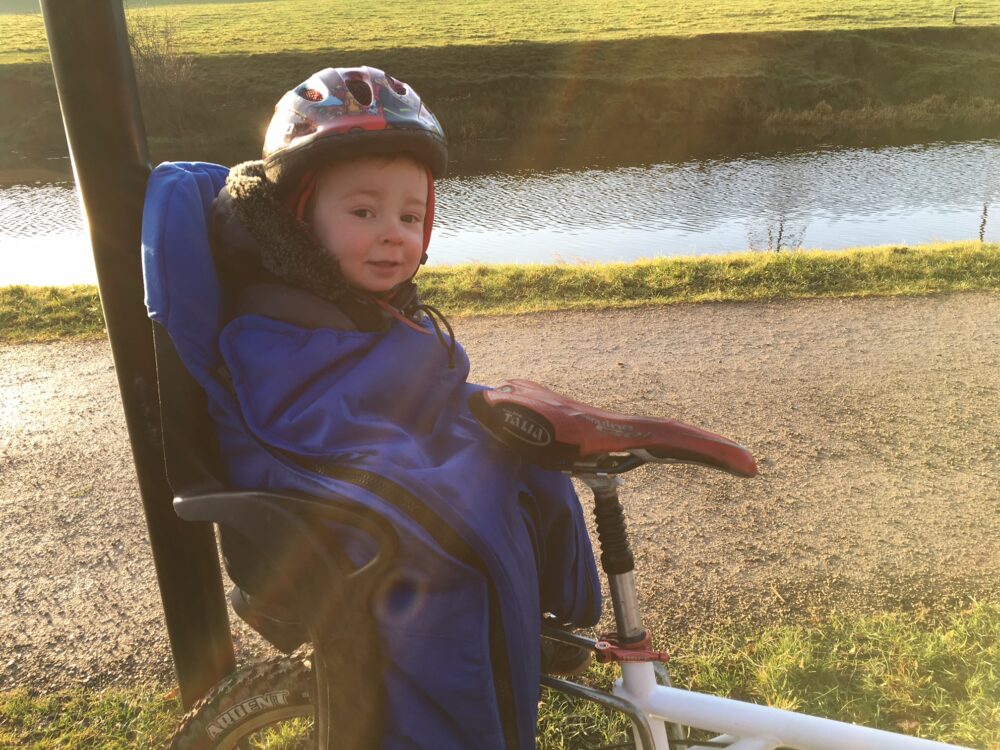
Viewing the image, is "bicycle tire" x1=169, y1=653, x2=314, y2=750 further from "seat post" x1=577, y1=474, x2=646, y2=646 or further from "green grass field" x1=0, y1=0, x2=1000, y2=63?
"green grass field" x1=0, y1=0, x2=1000, y2=63

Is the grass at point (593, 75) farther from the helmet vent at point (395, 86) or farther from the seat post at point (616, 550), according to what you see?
the seat post at point (616, 550)

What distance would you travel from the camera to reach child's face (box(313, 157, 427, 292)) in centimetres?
169

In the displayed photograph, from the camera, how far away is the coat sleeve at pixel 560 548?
1.66 metres

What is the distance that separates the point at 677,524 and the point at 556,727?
4.21ft

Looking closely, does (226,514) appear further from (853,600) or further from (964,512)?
(964,512)

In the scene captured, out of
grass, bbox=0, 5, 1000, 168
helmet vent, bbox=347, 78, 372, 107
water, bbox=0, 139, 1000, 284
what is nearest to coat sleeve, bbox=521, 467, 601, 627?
helmet vent, bbox=347, 78, 372, 107

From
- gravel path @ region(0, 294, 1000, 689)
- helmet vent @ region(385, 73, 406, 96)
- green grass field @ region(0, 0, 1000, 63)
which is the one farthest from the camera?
green grass field @ region(0, 0, 1000, 63)

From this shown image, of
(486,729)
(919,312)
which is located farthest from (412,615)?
(919,312)

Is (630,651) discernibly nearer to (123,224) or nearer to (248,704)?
(248,704)

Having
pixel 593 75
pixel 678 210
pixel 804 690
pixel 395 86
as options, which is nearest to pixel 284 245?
pixel 395 86

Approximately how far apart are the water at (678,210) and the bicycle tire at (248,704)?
9.13 m

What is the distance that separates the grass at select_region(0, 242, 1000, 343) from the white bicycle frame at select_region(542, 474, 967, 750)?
15.4 feet

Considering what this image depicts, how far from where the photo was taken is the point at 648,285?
6617mm

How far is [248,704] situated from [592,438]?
98 cm
